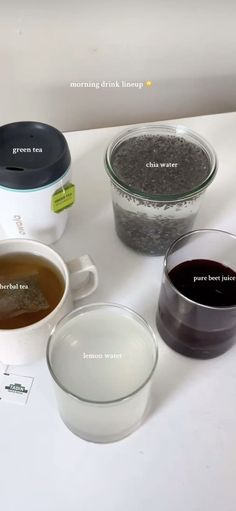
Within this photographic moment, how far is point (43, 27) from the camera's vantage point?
69 centimetres

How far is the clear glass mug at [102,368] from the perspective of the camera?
1.39 feet

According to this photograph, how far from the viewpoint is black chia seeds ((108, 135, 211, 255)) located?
1.76 ft

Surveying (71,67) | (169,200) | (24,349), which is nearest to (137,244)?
(169,200)

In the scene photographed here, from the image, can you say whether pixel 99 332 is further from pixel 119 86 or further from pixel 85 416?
pixel 119 86

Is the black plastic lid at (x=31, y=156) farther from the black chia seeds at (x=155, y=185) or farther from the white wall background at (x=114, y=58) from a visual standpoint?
the white wall background at (x=114, y=58)

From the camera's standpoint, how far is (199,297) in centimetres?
47

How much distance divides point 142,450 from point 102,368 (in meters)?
0.08

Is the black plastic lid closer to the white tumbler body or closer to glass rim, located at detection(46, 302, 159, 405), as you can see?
the white tumbler body

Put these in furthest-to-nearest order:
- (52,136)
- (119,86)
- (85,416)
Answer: (119,86) < (52,136) < (85,416)

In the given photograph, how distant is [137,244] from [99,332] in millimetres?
143

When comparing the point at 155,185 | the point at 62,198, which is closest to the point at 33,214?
the point at 62,198

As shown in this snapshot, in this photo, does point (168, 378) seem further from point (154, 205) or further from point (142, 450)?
point (154, 205)

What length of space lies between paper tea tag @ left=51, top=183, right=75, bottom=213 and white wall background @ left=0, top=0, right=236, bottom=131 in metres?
0.28

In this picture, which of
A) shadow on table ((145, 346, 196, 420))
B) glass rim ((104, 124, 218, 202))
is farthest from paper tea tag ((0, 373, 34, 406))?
glass rim ((104, 124, 218, 202))
